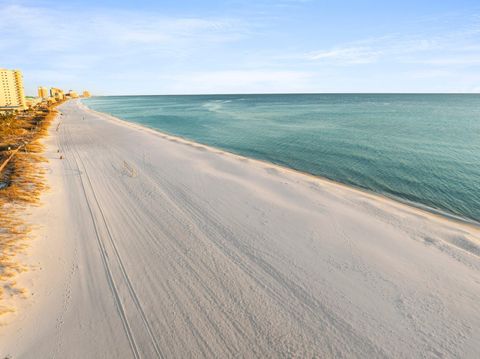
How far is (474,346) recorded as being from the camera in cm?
554

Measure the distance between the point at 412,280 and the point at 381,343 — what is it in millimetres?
3067

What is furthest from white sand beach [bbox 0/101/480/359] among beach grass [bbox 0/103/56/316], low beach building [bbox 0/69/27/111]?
low beach building [bbox 0/69/27/111]

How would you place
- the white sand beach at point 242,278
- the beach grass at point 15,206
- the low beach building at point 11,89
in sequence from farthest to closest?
the low beach building at point 11,89 < the beach grass at point 15,206 < the white sand beach at point 242,278

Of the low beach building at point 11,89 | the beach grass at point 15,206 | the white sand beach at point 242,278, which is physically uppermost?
the low beach building at point 11,89

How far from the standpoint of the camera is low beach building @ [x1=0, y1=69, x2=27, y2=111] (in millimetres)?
94613

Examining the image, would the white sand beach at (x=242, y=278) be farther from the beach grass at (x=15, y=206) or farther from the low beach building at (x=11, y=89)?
the low beach building at (x=11, y=89)

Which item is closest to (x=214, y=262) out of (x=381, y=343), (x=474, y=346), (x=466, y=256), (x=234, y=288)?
(x=234, y=288)

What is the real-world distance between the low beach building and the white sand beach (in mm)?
115951

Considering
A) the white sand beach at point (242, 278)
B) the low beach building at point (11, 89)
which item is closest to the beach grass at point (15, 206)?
the white sand beach at point (242, 278)

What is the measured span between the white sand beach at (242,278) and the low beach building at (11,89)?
116 metres

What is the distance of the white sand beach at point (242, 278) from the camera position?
5582 millimetres

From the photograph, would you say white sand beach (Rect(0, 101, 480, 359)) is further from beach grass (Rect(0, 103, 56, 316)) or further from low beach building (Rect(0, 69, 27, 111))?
low beach building (Rect(0, 69, 27, 111))

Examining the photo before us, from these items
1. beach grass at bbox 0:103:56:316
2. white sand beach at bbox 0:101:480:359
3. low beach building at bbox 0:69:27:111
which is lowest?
white sand beach at bbox 0:101:480:359

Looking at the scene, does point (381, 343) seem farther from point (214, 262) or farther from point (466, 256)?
point (466, 256)
